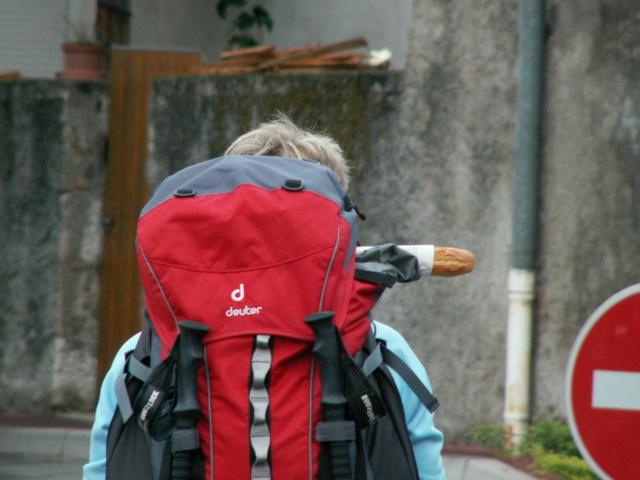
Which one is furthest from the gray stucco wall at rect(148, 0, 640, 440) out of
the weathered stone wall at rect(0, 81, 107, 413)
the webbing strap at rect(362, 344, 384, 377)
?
the webbing strap at rect(362, 344, 384, 377)

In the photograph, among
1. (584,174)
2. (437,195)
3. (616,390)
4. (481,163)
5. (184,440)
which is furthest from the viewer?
(437,195)

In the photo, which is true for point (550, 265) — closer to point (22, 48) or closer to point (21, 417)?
point (21, 417)

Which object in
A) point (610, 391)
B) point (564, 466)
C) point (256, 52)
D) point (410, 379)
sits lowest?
point (564, 466)

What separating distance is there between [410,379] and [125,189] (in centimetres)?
703

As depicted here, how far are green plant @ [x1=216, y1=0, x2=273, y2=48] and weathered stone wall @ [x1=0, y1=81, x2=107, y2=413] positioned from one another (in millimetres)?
3198

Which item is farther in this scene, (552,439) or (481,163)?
(481,163)

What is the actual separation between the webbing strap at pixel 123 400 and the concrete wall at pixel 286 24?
11.0 m

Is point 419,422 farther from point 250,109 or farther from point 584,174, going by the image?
point 250,109

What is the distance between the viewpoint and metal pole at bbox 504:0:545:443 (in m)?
7.19

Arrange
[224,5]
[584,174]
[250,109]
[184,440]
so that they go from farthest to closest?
[224,5]
[250,109]
[584,174]
[184,440]

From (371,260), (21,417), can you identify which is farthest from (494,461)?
(371,260)

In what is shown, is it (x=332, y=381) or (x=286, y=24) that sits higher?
(x=286, y=24)

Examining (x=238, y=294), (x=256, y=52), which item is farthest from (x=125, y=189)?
(x=238, y=294)

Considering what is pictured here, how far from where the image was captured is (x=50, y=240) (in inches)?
362
